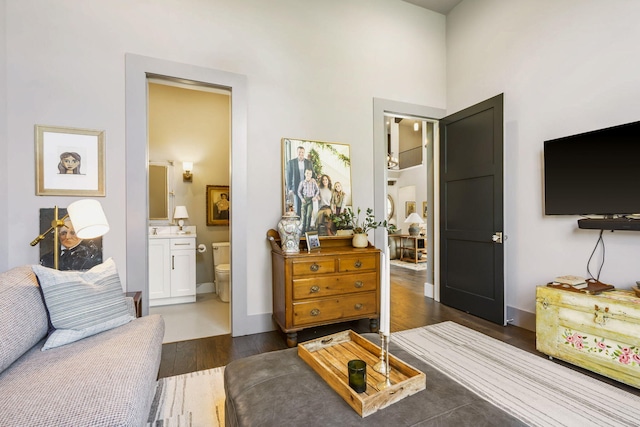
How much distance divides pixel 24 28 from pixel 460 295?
16.6ft

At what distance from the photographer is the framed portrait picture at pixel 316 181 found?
318 cm

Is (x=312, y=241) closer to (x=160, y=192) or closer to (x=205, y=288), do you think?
(x=205, y=288)

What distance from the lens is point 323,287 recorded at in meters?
2.76

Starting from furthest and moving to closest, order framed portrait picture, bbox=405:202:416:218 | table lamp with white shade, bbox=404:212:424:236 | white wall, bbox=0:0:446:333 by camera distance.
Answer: framed portrait picture, bbox=405:202:416:218
table lamp with white shade, bbox=404:212:424:236
white wall, bbox=0:0:446:333

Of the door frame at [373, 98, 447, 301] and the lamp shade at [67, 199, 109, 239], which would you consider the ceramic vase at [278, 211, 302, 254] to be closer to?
the door frame at [373, 98, 447, 301]

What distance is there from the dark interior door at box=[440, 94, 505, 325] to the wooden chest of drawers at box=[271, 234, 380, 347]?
53.1 inches

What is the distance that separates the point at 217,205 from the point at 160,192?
2.81 feet

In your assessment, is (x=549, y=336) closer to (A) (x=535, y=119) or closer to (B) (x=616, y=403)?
(B) (x=616, y=403)

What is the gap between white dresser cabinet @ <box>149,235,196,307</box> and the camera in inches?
150

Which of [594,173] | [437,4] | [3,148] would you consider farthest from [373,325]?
[437,4]

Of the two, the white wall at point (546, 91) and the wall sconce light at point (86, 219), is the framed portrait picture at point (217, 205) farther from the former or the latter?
the white wall at point (546, 91)

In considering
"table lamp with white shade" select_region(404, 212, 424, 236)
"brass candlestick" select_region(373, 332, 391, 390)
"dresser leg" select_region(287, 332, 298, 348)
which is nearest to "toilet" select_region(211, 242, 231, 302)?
"dresser leg" select_region(287, 332, 298, 348)

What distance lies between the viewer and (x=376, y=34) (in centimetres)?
372

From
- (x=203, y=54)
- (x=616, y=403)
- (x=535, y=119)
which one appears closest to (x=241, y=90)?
(x=203, y=54)
